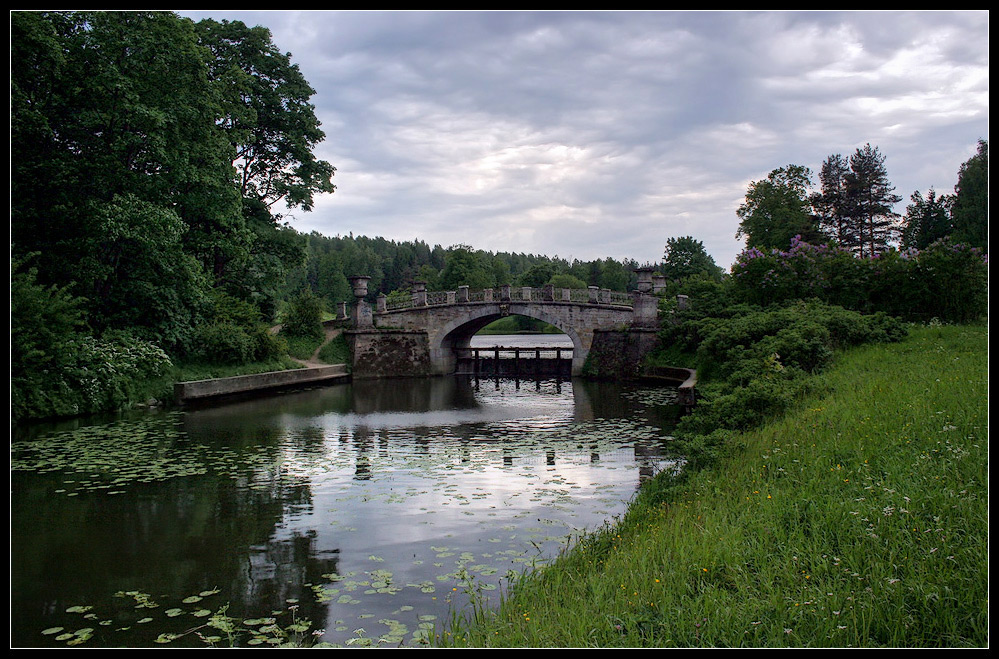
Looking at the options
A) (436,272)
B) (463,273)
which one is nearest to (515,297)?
(463,273)

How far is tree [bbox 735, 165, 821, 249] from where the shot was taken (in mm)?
41875

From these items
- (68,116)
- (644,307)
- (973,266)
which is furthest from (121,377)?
(973,266)

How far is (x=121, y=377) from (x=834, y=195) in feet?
154

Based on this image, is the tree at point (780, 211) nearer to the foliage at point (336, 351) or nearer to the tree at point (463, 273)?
the foliage at point (336, 351)

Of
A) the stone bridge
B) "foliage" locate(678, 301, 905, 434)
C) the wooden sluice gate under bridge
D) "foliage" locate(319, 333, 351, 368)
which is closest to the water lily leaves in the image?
"foliage" locate(678, 301, 905, 434)

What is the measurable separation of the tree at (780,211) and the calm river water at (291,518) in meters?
30.7

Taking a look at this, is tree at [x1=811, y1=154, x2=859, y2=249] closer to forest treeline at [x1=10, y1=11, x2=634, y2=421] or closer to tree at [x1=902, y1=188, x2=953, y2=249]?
tree at [x1=902, y1=188, x2=953, y2=249]

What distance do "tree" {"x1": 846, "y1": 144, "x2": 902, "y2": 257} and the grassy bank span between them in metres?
45.1

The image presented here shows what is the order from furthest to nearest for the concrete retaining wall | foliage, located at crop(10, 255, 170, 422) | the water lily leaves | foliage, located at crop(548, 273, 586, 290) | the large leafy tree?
foliage, located at crop(548, 273, 586, 290) → the concrete retaining wall → the large leafy tree → foliage, located at crop(10, 255, 170, 422) → the water lily leaves

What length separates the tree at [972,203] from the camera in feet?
121

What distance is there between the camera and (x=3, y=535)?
Answer: 3.02 meters

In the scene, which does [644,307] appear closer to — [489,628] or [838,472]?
[838,472]

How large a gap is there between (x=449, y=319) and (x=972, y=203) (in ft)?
102

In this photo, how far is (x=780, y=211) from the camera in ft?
139
